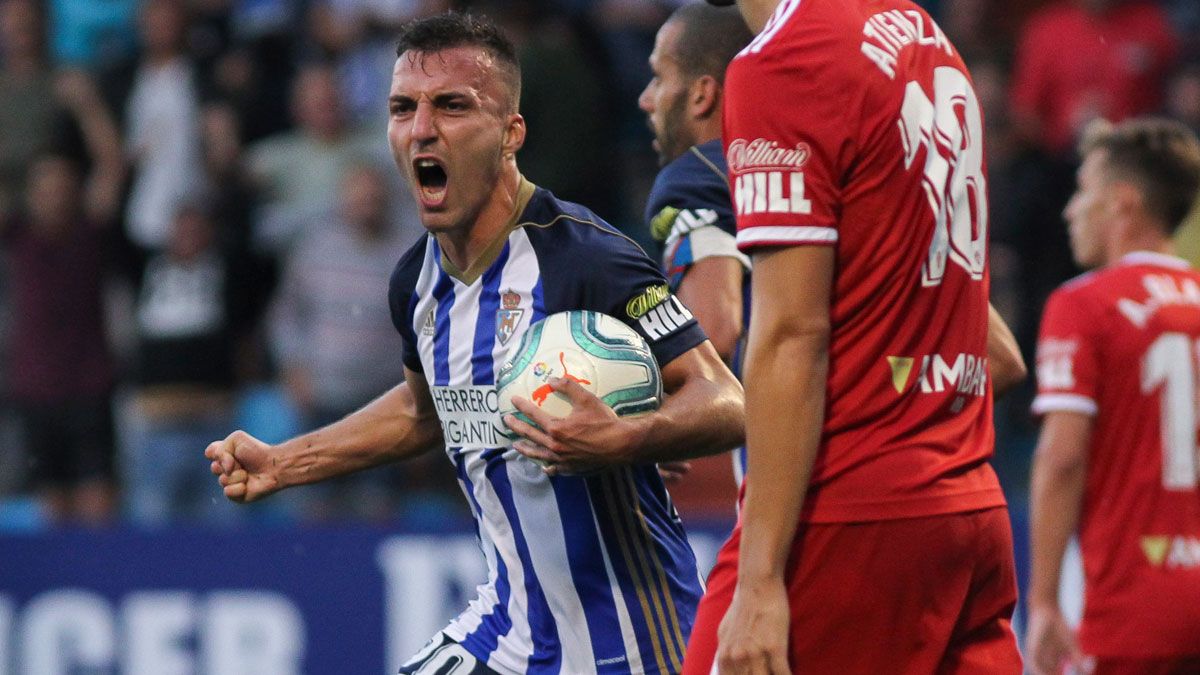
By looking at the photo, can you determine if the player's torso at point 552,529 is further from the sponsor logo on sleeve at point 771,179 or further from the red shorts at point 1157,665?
the red shorts at point 1157,665

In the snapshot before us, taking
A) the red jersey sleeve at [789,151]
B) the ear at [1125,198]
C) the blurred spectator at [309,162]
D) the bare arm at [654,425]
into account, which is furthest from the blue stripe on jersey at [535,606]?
the blurred spectator at [309,162]

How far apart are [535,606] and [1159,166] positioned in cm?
303

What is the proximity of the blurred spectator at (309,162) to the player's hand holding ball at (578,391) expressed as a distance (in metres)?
6.29

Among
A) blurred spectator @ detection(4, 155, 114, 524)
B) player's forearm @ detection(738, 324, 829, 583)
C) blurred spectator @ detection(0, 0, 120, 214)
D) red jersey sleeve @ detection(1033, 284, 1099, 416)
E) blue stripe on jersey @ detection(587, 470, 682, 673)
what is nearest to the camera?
player's forearm @ detection(738, 324, 829, 583)

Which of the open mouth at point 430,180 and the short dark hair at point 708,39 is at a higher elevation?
the short dark hair at point 708,39

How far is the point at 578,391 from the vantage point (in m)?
3.48

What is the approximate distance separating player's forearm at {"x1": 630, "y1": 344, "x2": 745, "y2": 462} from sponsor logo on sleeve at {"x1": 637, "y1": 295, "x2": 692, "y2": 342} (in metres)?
0.08

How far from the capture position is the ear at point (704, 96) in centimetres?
485

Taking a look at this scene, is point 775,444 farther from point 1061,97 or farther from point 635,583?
point 1061,97

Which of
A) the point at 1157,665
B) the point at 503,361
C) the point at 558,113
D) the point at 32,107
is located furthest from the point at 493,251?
the point at 32,107

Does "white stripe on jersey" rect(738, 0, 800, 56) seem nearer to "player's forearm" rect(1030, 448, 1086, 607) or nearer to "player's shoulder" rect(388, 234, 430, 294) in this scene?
"player's shoulder" rect(388, 234, 430, 294)

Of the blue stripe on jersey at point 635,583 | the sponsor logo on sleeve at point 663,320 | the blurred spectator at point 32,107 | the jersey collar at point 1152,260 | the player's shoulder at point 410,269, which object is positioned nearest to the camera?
the sponsor logo on sleeve at point 663,320

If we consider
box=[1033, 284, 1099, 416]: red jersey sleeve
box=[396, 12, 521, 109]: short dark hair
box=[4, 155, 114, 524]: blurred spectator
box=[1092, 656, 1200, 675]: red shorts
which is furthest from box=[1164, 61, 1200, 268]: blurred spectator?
box=[4, 155, 114, 524]: blurred spectator

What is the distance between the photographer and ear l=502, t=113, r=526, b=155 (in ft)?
13.9
